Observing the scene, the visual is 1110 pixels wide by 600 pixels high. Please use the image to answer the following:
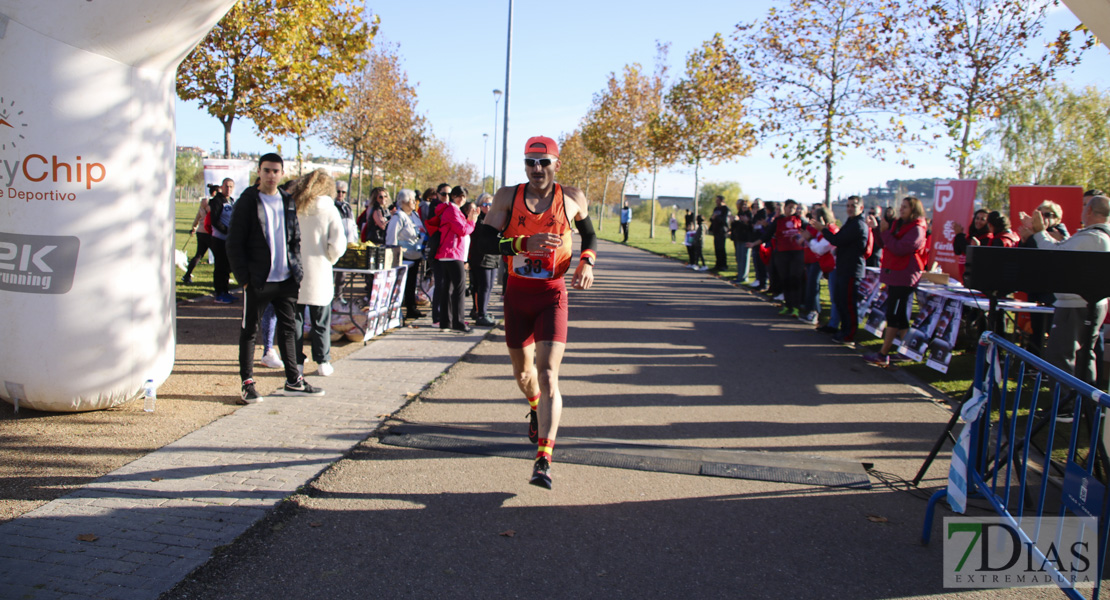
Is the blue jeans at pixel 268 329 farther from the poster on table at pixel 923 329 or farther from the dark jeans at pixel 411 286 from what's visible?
the poster on table at pixel 923 329

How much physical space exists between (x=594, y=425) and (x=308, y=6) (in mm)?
10344

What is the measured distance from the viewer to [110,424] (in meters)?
5.48

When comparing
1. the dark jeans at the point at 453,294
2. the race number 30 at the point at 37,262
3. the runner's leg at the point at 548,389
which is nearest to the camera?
the runner's leg at the point at 548,389

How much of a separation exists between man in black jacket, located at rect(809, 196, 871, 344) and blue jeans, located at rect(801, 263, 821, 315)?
1483 millimetres

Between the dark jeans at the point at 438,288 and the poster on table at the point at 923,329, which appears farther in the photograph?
the dark jeans at the point at 438,288

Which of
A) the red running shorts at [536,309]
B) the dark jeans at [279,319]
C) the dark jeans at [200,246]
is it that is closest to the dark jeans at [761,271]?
the dark jeans at [200,246]

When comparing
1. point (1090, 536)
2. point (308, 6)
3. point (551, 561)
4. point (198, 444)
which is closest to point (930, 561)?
point (1090, 536)

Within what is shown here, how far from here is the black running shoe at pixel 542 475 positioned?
4.51m

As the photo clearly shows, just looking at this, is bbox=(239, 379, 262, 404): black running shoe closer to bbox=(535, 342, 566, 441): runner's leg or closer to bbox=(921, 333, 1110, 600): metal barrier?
bbox=(535, 342, 566, 441): runner's leg

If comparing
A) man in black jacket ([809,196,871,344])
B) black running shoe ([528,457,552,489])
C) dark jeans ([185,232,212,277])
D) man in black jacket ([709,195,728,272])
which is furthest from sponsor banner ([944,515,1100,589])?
man in black jacket ([709,195,728,272])

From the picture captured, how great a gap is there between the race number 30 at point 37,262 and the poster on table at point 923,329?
350 inches

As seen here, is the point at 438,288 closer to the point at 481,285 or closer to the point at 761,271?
the point at 481,285

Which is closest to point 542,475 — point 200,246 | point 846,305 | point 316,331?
point 316,331

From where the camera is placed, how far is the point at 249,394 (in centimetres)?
620
